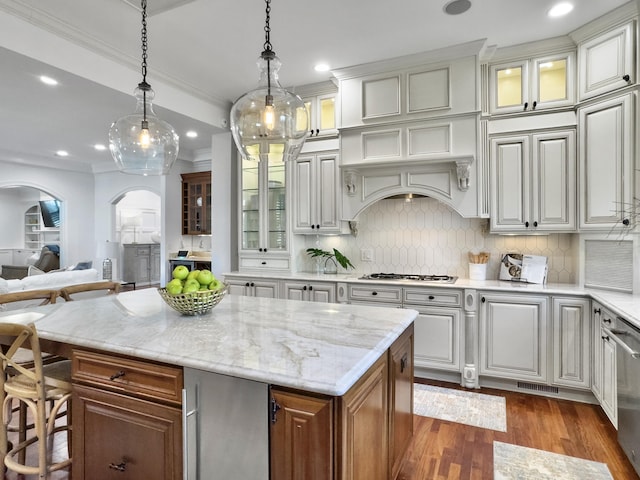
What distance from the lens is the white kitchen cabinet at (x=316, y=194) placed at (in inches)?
162

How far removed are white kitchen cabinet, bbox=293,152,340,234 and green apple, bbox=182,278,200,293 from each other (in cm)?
231

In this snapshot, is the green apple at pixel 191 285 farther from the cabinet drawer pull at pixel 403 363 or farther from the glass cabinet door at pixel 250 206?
the glass cabinet door at pixel 250 206

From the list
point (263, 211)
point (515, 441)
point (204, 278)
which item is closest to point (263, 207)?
point (263, 211)

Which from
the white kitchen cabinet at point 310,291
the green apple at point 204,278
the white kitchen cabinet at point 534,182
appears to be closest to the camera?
the green apple at point 204,278

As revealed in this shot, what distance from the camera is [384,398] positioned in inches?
68.0

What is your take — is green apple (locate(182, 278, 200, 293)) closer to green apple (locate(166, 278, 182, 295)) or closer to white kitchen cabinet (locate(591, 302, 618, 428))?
green apple (locate(166, 278, 182, 295))

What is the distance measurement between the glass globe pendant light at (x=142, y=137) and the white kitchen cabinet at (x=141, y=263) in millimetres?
7758

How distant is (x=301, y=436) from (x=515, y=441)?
6.60 feet

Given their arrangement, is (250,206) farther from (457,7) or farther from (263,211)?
(457,7)

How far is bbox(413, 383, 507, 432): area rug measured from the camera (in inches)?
111

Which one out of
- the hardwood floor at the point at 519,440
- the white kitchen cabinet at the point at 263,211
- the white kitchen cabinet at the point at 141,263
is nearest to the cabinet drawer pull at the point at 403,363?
the hardwood floor at the point at 519,440

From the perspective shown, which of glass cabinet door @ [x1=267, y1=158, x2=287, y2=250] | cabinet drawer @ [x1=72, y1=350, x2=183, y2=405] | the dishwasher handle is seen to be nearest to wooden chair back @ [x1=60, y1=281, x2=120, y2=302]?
cabinet drawer @ [x1=72, y1=350, x2=183, y2=405]

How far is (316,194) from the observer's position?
4.20 m

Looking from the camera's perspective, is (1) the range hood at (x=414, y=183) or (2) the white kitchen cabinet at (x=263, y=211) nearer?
(1) the range hood at (x=414, y=183)
